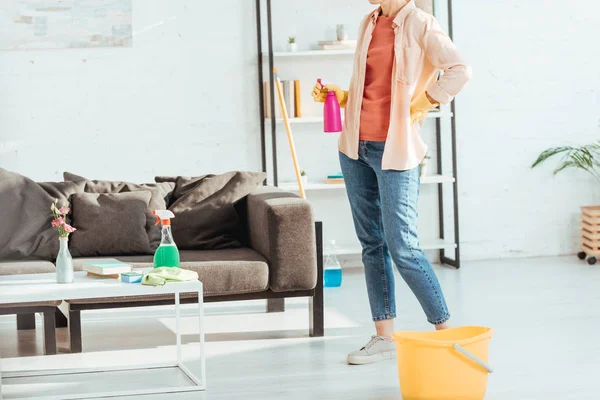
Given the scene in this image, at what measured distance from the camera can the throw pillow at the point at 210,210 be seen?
444 centimetres

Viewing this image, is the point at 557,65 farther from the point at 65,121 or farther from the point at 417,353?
the point at 417,353

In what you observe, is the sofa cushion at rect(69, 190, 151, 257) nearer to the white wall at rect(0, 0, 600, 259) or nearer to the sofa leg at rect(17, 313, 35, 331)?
the sofa leg at rect(17, 313, 35, 331)

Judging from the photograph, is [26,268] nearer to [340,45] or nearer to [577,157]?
[340,45]

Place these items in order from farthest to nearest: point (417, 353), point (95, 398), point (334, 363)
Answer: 1. point (334, 363)
2. point (95, 398)
3. point (417, 353)

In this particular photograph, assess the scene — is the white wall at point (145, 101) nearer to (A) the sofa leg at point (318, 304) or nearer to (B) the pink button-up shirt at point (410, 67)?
(A) the sofa leg at point (318, 304)

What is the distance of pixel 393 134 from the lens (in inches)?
132

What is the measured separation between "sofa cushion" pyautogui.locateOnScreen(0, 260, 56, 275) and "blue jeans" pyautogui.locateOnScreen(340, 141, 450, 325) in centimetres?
137

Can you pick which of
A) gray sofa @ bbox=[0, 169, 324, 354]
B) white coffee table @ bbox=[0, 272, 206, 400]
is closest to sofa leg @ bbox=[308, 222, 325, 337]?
gray sofa @ bbox=[0, 169, 324, 354]

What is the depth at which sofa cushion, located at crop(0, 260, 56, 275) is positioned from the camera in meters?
3.97

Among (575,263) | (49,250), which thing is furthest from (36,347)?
(575,263)

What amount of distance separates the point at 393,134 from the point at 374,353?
867 mm

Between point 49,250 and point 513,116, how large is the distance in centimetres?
327

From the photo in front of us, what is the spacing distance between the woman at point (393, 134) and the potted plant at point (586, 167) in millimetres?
2742

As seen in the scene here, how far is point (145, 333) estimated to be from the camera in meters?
4.27
